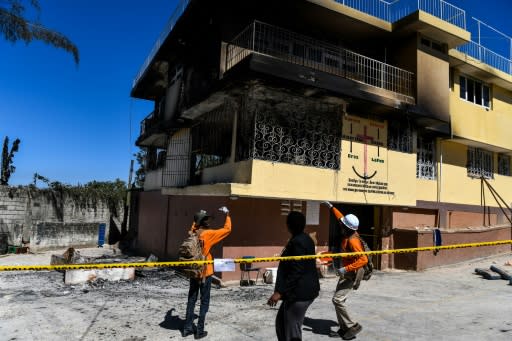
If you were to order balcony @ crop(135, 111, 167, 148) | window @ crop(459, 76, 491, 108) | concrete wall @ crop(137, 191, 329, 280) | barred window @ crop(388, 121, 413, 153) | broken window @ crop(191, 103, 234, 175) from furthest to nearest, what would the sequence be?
balcony @ crop(135, 111, 167, 148) → window @ crop(459, 76, 491, 108) → barred window @ crop(388, 121, 413, 153) → broken window @ crop(191, 103, 234, 175) → concrete wall @ crop(137, 191, 329, 280)

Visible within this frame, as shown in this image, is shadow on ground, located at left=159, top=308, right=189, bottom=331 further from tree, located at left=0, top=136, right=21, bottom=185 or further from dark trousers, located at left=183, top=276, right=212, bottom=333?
tree, located at left=0, top=136, right=21, bottom=185

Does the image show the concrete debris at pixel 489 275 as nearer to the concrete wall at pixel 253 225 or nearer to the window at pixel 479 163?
the concrete wall at pixel 253 225

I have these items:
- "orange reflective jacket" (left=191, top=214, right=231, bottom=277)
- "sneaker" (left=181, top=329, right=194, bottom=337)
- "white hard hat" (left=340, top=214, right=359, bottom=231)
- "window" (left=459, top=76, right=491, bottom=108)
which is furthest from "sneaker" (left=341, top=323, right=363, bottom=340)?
"window" (left=459, top=76, right=491, bottom=108)

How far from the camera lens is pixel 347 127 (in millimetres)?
11305

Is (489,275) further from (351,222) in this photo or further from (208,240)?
(208,240)

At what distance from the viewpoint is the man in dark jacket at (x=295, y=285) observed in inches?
165

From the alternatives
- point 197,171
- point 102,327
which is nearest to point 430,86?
point 197,171

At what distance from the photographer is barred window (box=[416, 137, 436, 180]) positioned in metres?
14.0

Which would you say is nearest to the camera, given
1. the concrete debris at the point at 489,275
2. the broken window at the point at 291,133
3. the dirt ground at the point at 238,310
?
the dirt ground at the point at 238,310

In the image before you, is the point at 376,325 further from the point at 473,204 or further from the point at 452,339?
the point at 473,204

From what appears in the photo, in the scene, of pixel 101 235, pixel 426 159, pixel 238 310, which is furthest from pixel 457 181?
pixel 101 235

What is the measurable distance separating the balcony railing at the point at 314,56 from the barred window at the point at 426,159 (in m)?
2.35

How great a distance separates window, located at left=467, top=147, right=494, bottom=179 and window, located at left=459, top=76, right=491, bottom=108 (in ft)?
6.33

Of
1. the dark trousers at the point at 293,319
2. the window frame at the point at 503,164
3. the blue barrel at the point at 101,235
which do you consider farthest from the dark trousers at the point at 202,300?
the window frame at the point at 503,164
